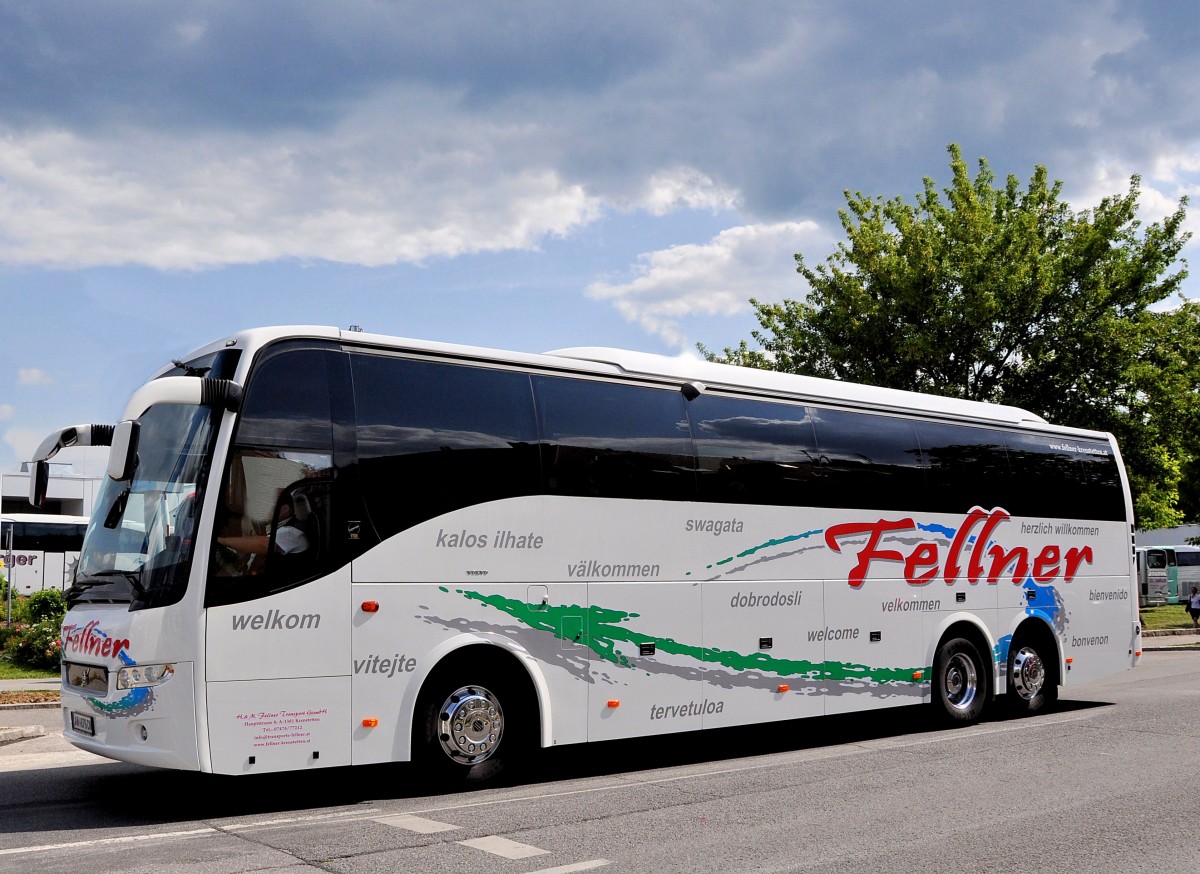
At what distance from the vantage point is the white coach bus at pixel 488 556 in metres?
7.94

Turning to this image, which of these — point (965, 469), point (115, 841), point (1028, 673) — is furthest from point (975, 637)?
point (115, 841)

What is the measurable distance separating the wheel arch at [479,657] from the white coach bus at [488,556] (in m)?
0.02

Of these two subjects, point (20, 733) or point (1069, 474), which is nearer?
point (20, 733)

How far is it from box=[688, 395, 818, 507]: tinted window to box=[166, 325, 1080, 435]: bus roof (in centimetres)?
23

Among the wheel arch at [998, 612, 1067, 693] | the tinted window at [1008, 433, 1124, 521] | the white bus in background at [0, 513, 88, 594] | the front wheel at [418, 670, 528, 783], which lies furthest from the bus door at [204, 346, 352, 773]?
the white bus in background at [0, 513, 88, 594]

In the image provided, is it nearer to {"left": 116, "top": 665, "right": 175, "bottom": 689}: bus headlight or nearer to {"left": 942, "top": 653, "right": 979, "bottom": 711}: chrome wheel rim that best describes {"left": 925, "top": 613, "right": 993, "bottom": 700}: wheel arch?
{"left": 942, "top": 653, "right": 979, "bottom": 711}: chrome wheel rim

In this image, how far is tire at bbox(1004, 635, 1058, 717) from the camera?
560 inches

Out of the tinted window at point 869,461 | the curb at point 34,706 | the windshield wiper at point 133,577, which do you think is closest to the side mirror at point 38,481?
the windshield wiper at point 133,577

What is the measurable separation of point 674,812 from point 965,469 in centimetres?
710

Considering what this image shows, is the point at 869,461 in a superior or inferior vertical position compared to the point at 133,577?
superior

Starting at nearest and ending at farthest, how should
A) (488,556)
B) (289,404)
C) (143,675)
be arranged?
(143,675) → (289,404) → (488,556)

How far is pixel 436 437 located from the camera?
898 centimetres

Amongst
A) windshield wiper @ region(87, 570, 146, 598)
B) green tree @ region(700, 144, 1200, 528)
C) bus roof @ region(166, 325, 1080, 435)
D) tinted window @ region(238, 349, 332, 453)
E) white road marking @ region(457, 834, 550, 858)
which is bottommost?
white road marking @ region(457, 834, 550, 858)

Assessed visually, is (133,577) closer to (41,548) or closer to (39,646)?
(39,646)
